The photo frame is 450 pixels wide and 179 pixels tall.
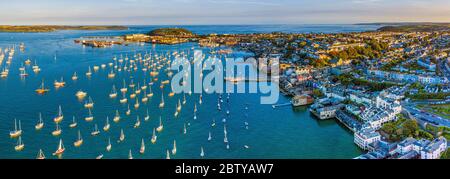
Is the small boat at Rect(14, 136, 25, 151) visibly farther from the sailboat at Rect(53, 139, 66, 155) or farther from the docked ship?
the docked ship

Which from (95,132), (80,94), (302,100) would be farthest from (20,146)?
(302,100)

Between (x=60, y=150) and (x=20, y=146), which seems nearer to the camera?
(x=60, y=150)

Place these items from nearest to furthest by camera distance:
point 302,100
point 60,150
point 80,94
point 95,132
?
point 60,150, point 95,132, point 302,100, point 80,94

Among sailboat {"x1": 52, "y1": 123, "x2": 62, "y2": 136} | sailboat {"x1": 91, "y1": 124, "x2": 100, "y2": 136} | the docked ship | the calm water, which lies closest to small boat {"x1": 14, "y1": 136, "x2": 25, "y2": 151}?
the calm water

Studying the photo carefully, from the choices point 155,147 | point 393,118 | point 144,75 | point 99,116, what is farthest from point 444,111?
Answer: point 144,75

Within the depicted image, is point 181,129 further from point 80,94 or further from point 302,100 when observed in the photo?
point 80,94

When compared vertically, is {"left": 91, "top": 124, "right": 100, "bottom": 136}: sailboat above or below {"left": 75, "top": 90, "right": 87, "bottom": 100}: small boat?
below

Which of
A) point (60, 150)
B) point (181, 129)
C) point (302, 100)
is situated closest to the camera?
point (60, 150)

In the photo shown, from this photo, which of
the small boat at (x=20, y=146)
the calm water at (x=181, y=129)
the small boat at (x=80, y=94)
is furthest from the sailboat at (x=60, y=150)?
the small boat at (x=80, y=94)
